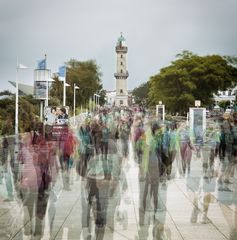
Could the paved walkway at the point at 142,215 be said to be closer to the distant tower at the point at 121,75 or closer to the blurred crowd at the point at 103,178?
the blurred crowd at the point at 103,178

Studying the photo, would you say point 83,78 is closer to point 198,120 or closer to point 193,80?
point 193,80

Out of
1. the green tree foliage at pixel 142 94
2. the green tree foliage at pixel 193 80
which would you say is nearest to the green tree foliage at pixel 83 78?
the green tree foliage at pixel 193 80

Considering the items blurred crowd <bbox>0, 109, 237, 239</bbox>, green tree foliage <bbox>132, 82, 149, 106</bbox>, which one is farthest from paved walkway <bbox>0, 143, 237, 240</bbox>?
green tree foliage <bbox>132, 82, 149, 106</bbox>

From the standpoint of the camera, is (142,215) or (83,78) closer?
(142,215)

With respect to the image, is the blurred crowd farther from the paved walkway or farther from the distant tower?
the distant tower

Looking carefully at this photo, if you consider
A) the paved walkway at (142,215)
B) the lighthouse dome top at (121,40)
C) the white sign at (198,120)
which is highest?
the lighthouse dome top at (121,40)

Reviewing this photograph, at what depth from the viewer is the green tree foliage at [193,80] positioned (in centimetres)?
6184

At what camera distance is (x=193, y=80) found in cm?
6306

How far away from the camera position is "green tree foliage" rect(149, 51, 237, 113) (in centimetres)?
6184

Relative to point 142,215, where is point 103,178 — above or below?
above

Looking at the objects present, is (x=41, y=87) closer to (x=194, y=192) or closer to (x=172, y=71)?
(x=194, y=192)

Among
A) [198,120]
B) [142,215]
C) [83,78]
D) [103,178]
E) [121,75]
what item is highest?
[121,75]

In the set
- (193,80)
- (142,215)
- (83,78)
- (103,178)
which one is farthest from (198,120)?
(83,78)

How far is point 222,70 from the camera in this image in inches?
2470
